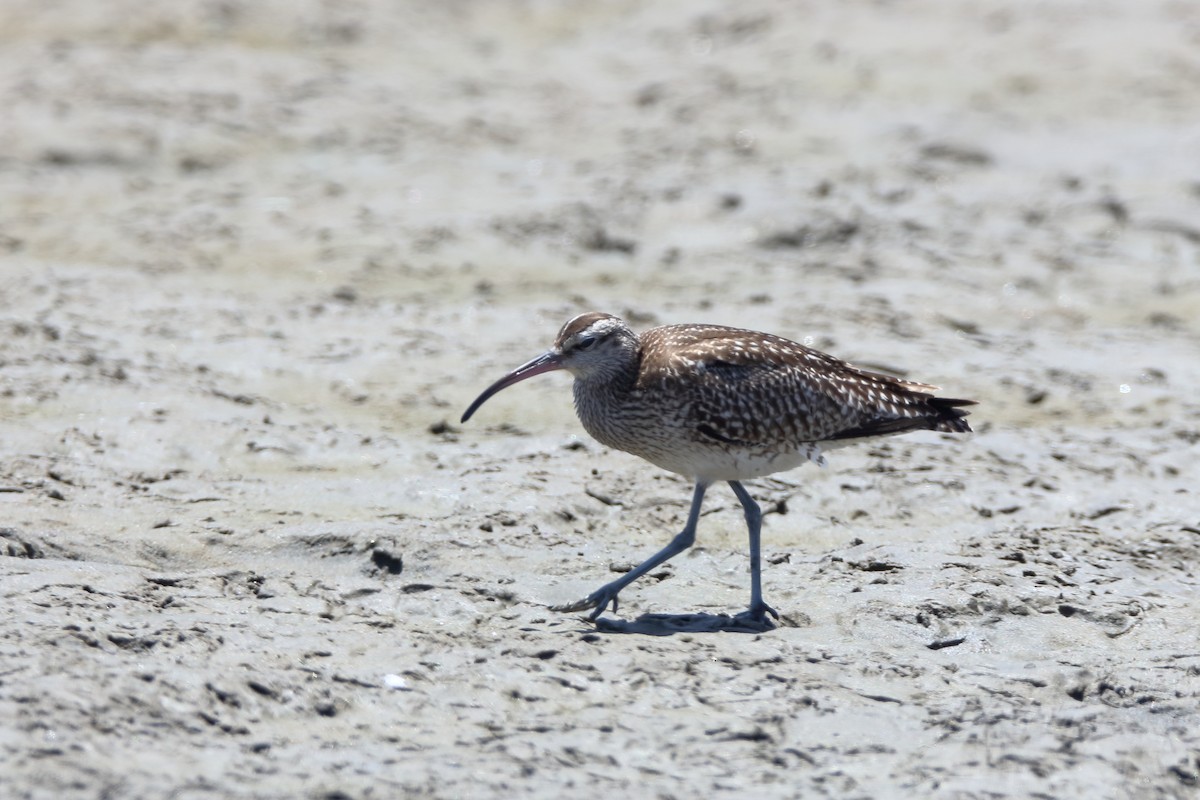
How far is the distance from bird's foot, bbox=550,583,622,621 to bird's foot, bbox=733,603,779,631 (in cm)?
50

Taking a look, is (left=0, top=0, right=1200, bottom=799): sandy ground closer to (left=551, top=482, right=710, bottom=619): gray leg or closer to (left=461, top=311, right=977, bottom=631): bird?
(left=551, top=482, right=710, bottom=619): gray leg

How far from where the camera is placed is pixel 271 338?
9.22 meters

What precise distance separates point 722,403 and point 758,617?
0.92 metres

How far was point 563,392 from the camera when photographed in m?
8.80

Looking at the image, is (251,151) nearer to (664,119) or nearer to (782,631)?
(664,119)

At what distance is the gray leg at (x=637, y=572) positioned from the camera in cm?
629

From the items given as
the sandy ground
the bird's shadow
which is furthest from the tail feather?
the bird's shadow

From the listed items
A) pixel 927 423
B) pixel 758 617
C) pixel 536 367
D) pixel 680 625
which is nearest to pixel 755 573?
pixel 758 617

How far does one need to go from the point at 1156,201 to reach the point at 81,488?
27.2 ft

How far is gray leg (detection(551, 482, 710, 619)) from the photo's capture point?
6285mm

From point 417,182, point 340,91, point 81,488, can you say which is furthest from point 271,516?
point 340,91

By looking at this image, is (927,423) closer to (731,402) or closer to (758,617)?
(731,402)

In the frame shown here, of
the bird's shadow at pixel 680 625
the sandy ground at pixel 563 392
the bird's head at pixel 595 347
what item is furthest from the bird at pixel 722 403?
the sandy ground at pixel 563 392

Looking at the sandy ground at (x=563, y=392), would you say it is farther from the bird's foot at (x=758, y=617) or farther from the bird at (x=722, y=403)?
the bird at (x=722, y=403)
